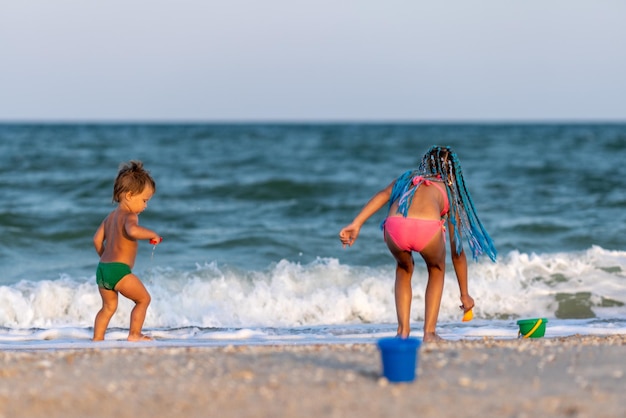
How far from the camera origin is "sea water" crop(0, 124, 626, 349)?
791cm

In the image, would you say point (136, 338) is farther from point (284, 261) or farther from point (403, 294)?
point (284, 261)

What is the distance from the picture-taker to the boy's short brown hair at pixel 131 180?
627 cm

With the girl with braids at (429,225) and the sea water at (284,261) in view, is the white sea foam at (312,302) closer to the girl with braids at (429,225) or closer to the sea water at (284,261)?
the sea water at (284,261)

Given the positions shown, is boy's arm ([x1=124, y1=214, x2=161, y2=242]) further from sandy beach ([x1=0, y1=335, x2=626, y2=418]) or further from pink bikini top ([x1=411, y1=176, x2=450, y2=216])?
pink bikini top ([x1=411, y1=176, x2=450, y2=216])

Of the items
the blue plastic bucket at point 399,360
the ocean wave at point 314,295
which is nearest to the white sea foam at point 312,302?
the ocean wave at point 314,295

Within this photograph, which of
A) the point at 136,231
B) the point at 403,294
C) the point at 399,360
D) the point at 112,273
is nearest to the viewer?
the point at 399,360

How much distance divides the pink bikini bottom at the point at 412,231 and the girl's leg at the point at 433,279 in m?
0.07

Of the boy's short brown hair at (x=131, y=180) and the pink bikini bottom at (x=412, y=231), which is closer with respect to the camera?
the pink bikini bottom at (x=412, y=231)

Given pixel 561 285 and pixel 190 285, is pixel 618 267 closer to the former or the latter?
pixel 561 285

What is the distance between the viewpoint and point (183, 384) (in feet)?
13.6

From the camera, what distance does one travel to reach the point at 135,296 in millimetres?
6363

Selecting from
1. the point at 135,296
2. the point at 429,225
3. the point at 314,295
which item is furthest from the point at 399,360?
the point at 314,295

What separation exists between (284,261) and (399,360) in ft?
19.2

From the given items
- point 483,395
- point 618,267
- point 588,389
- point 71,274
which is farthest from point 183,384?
point 618,267
